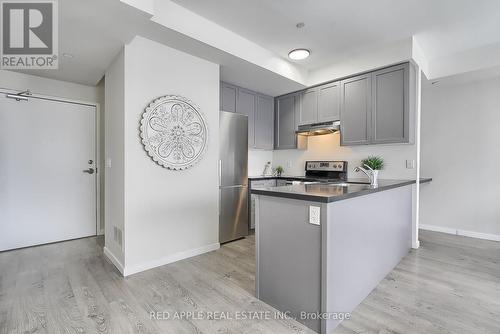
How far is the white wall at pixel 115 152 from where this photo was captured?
8.09 feet

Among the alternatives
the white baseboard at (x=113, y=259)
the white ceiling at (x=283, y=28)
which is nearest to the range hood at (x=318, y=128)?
the white ceiling at (x=283, y=28)

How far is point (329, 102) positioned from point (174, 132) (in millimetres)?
2439

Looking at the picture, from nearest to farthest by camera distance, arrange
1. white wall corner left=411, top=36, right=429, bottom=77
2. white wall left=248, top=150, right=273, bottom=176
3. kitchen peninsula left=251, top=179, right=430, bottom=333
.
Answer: kitchen peninsula left=251, top=179, right=430, bottom=333 < white wall corner left=411, top=36, right=429, bottom=77 < white wall left=248, top=150, right=273, bottom=176

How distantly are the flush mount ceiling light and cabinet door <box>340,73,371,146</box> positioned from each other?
30.9 inches

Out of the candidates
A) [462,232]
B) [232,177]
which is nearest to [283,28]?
[232,177]

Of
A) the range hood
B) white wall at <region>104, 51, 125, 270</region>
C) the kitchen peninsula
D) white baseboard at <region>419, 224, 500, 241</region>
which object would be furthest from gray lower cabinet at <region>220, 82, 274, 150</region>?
white baseboard at <region>419, 224, 500, 241</region>

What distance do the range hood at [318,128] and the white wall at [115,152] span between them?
9.04 ft

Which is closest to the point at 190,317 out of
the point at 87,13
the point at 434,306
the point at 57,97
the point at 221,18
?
the point at 434,306

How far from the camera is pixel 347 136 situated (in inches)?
141

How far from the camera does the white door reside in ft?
10.1

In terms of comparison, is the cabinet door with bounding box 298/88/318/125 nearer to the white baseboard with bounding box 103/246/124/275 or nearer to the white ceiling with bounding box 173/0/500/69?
the white ceiling with bounding box 173/0/500/69

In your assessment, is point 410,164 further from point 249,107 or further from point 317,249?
point 249,107

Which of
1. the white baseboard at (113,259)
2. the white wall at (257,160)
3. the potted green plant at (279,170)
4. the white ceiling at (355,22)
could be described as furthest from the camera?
the potted green plant at (279,170)

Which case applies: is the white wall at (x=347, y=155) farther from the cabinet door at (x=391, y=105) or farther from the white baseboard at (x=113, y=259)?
the white baseboard at (x=113, y=259)
